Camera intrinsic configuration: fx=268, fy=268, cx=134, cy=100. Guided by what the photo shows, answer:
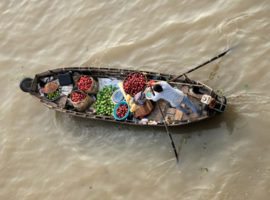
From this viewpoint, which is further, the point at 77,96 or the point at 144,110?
the point at 77,96

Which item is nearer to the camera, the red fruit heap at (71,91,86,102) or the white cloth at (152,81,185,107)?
the white cloth at (152,81,185,107)

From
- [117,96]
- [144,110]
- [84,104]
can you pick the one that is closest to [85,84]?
[84,104]

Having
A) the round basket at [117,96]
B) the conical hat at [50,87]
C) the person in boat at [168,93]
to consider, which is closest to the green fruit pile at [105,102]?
the round basket at [117,96]

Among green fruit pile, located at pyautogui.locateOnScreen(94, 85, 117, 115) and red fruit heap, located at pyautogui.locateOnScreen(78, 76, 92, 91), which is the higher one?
red fruit heap, located at pyautogui.locateOnScreen(78, 76, 92, 91)

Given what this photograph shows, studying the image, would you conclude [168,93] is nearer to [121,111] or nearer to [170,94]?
[170,94]

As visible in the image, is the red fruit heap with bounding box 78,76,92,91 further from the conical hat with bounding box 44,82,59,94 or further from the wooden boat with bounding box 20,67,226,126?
the conical hat with bounding box 44,82,59,94

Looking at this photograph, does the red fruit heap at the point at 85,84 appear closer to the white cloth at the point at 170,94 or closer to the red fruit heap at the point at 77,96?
the red fruit heap at the point at 77,96

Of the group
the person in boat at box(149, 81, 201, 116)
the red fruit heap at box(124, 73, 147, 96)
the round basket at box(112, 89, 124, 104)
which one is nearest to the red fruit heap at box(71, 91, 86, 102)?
the round basket at box(112, 89, 124, 104)
